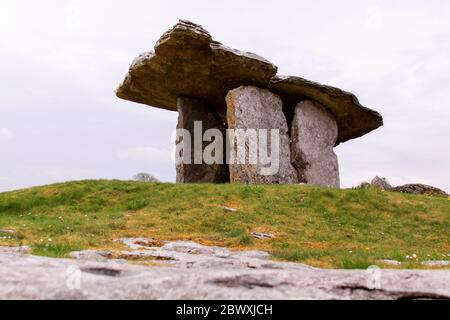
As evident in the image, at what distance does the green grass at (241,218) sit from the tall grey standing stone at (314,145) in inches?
360

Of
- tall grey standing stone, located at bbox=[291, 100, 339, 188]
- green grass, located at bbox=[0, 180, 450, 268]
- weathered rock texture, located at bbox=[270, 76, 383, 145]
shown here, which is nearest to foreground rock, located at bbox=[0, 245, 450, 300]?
green grass, located at bbox=[0, 180, 450, 268]

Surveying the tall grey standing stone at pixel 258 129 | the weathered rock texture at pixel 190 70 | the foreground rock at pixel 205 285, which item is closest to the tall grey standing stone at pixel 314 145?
the tall grey standing stone at pixel 258 129

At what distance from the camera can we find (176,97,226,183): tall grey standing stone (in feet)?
121

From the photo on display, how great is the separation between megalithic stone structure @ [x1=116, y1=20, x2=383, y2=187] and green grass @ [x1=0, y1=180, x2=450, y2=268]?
28.3 feet

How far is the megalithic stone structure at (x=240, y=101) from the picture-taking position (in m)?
31.0

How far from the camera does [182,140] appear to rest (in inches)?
1455

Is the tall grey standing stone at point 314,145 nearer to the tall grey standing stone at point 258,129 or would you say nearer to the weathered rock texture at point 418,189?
the tall grey standing stone at point 258,129

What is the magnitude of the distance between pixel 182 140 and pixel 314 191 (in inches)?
596

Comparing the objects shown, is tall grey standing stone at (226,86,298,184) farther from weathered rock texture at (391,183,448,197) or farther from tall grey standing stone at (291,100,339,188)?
weathered rock texture at (391,183,448,197)

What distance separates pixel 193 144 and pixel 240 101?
21.3 ft

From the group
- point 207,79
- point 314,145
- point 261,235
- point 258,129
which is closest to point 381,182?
point 314,145

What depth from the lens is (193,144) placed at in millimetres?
37781
